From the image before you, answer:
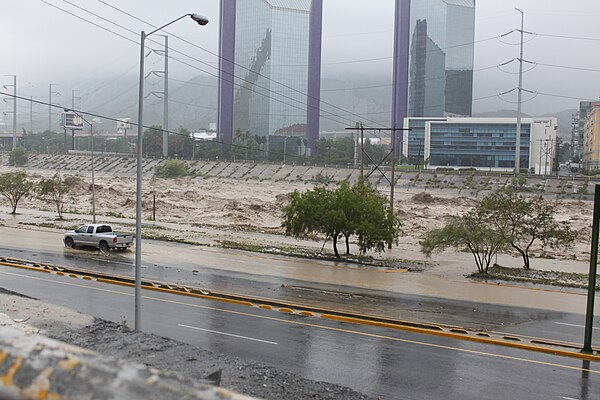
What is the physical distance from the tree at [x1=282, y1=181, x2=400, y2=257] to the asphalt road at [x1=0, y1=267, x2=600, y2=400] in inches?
684

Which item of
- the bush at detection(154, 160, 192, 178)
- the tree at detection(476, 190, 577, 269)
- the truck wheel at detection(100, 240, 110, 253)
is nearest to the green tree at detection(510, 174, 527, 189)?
the tree at detection(476, 190, 577, 269)

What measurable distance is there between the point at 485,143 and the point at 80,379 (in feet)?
518

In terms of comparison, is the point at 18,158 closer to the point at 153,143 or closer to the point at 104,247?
the point at 153,143

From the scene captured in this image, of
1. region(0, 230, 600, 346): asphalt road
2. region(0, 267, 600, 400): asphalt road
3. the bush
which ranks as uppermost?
the bush

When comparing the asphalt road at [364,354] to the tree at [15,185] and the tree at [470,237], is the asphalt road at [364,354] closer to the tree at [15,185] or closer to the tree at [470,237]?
the tree at [470,237]

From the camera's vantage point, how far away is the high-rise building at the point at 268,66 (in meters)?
176

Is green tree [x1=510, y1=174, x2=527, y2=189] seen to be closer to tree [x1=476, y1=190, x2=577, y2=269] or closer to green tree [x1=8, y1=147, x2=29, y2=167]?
tree [x1=476, y1=190, x2=577, y2=269]

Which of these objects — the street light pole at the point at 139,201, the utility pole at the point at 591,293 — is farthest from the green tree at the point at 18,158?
the utility pole at the point at 591,293

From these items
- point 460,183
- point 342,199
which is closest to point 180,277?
point 342,199

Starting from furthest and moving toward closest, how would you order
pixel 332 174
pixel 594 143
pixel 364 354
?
pixel 594 143 → pixel 332 174 → pixel 364 354

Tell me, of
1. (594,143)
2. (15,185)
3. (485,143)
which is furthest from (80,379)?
(485,143)

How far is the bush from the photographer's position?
11762cm

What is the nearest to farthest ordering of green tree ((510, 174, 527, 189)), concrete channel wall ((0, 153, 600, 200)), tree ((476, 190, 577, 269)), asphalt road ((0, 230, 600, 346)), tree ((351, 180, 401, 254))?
1. asphalt road ((0, 230, 600, 346))
2. tree ((476, 190, 577, 269))
3. tree ((351, 180, 401, 254))
4. green tree ((510, 174, 527, 189))
5. concrete channel wall ((0, 153, 600, 200))

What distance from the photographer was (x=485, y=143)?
15325 cm
